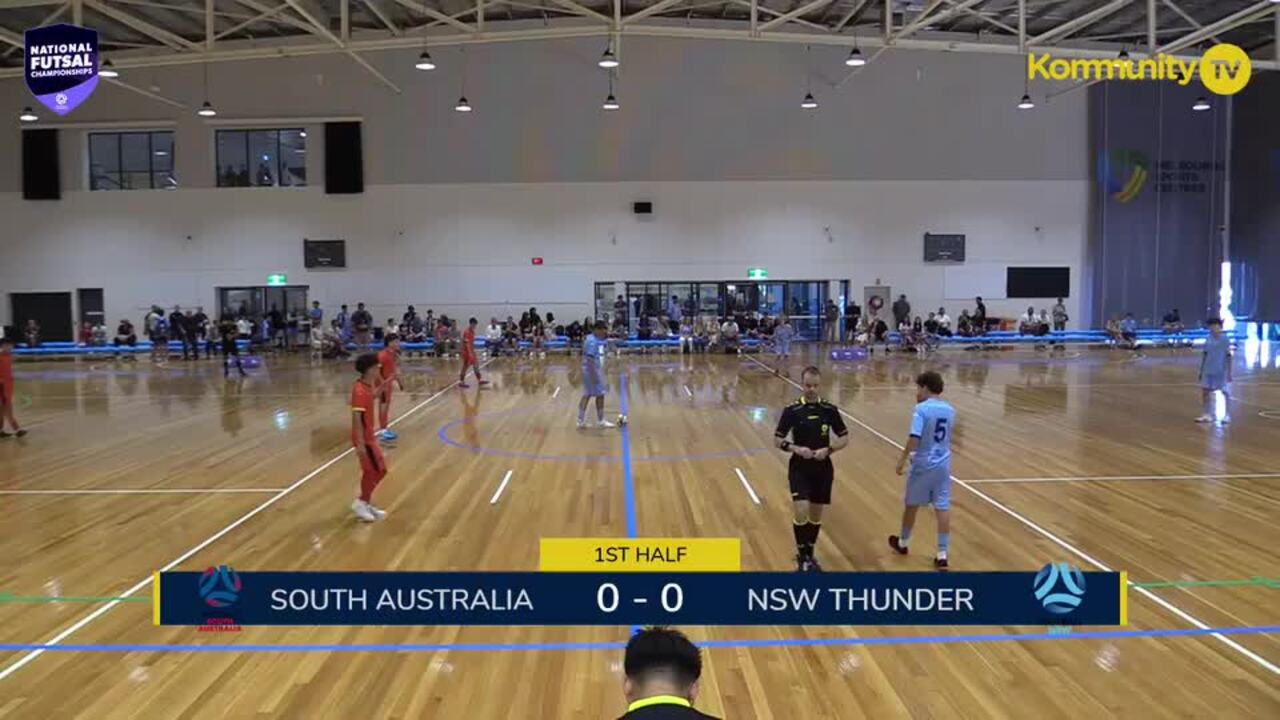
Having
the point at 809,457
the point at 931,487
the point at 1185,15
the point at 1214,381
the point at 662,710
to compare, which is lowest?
the point at 931,487

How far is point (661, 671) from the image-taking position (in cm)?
193

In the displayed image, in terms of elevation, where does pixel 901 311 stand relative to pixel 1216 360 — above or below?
above

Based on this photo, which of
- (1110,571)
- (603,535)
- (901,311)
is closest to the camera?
(1110,571)

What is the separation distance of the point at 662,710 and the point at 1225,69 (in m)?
32.5

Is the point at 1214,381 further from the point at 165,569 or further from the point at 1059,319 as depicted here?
the point at 1059,319

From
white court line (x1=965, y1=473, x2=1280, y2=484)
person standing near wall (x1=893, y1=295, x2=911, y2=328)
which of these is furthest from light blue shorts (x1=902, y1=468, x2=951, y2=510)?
person standing near wall (x1=893, y1=295, x2=911, y2=328)

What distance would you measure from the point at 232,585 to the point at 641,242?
27.1 m

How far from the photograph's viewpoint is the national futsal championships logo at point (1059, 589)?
12.9 ft

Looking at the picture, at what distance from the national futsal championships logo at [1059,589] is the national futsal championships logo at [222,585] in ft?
12.1

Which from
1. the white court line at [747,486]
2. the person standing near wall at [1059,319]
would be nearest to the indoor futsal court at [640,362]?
the white court line at [747,486]

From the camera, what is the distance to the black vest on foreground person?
1.77 meters

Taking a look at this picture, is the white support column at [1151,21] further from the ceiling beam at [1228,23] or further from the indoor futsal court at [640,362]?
the ceiling beam at [1228,23]

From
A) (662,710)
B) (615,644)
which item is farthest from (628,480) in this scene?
(662,710)

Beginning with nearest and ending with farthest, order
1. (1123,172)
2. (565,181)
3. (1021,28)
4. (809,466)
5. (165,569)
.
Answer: (809,466) → (165,569) → (1021,28) → (565,181) → (1123,172)
